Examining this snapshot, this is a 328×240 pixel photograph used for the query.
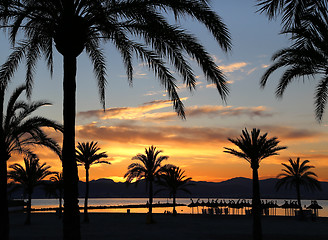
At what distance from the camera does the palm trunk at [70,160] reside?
37.4 ft

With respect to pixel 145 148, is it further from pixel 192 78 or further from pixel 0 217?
pixel 192 78

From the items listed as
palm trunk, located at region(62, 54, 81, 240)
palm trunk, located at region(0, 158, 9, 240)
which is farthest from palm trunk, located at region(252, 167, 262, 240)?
palm trunk, located at region(62, 54, 81, 240)

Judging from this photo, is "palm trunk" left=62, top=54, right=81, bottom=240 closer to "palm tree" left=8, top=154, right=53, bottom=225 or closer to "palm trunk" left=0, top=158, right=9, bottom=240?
"palm trunk" left=0, top=158, right=9, bottom=240

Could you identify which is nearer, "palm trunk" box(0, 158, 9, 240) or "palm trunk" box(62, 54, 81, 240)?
"palm trunk" box(62, 54, 81, 240)

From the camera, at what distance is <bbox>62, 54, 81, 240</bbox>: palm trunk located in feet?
37.4

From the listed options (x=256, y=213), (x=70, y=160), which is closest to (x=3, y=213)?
(x=70, y=160)

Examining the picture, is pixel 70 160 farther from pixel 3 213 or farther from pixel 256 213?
pixel 256 213

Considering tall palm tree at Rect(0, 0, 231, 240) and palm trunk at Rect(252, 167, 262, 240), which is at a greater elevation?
tall palm tree at Rect(0, 0, 231, 240)

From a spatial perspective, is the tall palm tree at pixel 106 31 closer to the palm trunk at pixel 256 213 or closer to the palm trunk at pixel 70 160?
the palm trunk at pixel 70 160

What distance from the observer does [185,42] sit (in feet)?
41.6

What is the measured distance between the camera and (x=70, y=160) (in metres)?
11.9

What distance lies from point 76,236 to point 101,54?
8.45 metres

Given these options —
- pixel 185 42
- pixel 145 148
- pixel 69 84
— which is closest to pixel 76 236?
pixel 69 84

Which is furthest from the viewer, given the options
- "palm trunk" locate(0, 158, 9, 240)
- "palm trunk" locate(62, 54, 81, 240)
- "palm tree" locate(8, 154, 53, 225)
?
"palm tree" locate(8, 154, 53, 225)
